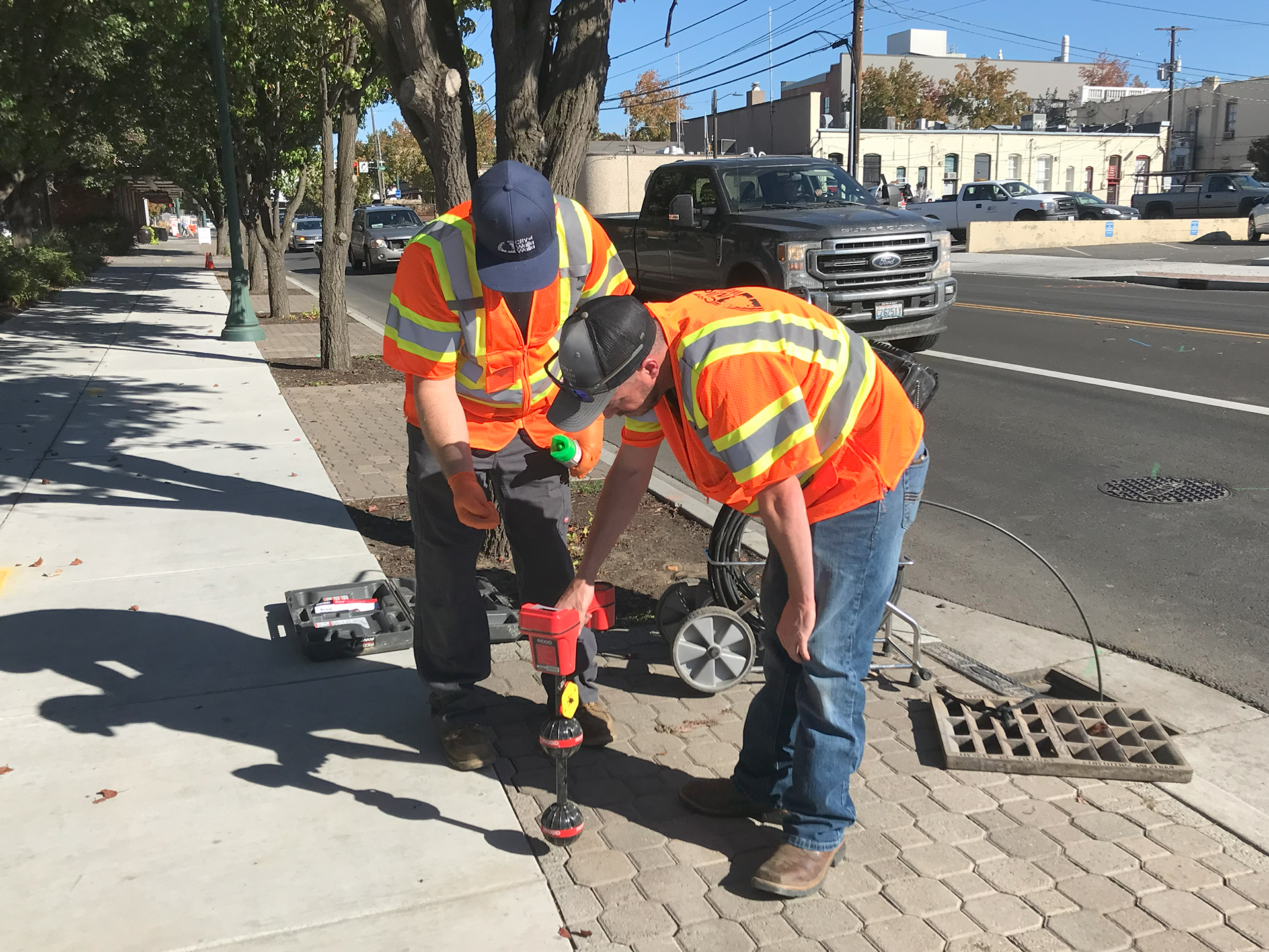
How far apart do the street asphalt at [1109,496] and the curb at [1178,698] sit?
124mm

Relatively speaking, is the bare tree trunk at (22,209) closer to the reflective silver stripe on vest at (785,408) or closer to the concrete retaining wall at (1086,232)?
the concrete retaining wall at (1086,232)

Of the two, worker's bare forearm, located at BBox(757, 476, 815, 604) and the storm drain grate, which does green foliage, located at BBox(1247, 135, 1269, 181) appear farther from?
worker's bare forearm, located at BBox(757, 476, 815, 604)

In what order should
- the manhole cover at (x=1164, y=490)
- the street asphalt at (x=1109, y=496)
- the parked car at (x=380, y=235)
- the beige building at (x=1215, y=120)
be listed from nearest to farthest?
the street asphalt at (x=1109, y=496) < the manhole cover at (x=1164, y=490) < the parked car at (x=380, y=235) < the beige building at (x=1215, y=120)

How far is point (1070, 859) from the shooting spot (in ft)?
9.87

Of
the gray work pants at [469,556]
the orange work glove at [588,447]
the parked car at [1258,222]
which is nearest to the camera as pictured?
the orange work glove at [588,447]

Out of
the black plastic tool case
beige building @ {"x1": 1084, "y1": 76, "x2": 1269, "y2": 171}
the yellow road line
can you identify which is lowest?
the black plastic tool case

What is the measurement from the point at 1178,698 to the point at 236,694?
3.47m

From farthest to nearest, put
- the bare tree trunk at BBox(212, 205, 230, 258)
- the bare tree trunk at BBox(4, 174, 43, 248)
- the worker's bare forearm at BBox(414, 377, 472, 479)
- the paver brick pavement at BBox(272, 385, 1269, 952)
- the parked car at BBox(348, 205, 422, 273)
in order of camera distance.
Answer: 1. the parked car at BBox(348, 205, 422, 273)
2. the bare tree trunk at BBox(212, 205, 230, 258)
3. the bare tree trunk at BBox(4, 174, 43, 248)
4. the worker's bare forearm at BBox(414, 377, 472, 479)
5. the paver brick pavement at BBox(272, 385, 1269, 952)

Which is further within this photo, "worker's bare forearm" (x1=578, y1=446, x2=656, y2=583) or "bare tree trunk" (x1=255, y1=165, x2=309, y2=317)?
"bare tree trunk" (x1=255, y1=165, x2=309, y2=317)

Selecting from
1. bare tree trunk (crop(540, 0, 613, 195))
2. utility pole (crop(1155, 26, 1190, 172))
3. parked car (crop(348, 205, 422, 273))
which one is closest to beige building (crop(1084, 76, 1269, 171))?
utility pole (crop(1155, 26, 1190, 172))

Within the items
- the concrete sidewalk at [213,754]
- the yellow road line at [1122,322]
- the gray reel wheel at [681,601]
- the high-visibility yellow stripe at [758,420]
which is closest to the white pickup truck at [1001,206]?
the yellow road line at [1122,322]

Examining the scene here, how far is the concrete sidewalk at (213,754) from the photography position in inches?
112

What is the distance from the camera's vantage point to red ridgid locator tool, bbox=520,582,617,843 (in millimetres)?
2818

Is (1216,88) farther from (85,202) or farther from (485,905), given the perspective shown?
(485,905)
